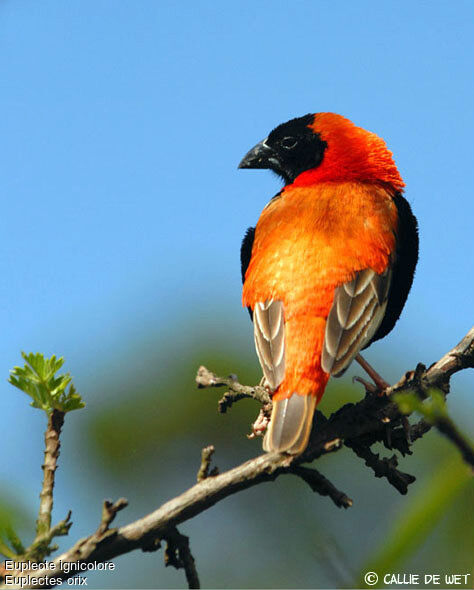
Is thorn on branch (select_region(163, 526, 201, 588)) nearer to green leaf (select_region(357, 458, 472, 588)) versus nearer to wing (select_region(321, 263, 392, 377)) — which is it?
wing (select_region(321, 263, 392, 377))

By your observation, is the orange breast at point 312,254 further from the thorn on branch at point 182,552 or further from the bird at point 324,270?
the thorn on branch at point 182,552

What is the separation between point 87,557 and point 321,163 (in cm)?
388

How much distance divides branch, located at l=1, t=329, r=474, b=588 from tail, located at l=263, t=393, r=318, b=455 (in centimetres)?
6

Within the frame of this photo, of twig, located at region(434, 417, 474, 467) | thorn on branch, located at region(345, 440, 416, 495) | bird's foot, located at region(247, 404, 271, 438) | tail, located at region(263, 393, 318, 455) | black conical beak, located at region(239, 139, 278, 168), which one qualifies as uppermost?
black conical beak, located at region(239, 139, 278, 168)

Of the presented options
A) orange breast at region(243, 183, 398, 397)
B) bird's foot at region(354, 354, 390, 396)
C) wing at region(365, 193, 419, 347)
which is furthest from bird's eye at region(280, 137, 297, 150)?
bird's foot at region(354, 354, 390, 396)

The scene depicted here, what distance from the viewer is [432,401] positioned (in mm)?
911

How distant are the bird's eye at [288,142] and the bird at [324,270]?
46 cm

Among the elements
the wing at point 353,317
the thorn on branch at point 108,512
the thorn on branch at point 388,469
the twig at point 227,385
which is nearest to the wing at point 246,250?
the wing at point 353,317

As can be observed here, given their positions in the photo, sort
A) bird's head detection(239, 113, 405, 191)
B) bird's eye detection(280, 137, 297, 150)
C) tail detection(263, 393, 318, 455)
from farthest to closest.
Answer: bird's eye detection(280, 137, 297, 150)
bird's head detection(239, 113, 405, 191)
tail detection(263, 393, 318, 455)

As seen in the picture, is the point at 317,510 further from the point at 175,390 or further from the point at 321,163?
the point at 321,163

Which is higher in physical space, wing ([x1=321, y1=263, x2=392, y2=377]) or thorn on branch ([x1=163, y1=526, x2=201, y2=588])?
wing ([x1=321, y1=263, x2=392, y2=377])

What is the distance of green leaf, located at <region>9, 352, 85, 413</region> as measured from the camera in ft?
8.48

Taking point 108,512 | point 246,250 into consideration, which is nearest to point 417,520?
point 108,512

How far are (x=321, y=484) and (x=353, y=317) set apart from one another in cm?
135
